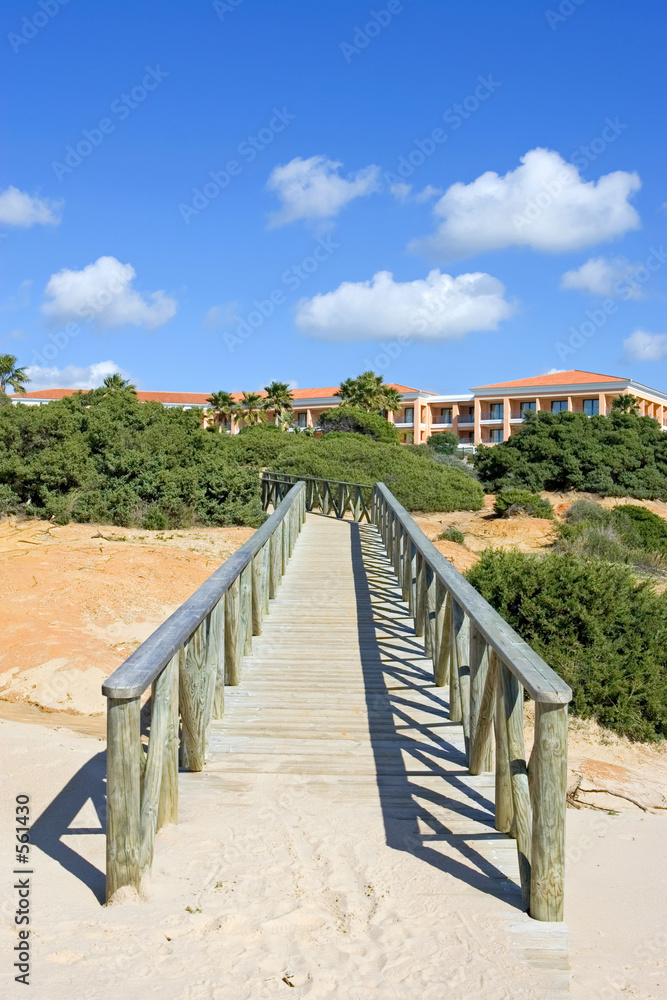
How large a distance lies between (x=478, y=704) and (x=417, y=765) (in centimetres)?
44

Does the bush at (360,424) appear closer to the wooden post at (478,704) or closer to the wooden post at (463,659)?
Answer: the wooden post at (463,659)

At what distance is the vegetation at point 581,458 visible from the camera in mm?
29422

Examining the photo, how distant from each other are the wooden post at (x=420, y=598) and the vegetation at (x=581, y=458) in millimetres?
23436

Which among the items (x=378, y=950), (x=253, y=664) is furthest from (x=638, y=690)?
(x=378, y=950)

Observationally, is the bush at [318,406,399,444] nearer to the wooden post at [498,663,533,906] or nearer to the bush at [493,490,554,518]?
the bush at [493,490,554,518]

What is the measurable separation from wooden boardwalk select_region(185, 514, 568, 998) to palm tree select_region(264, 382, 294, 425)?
4477 cm

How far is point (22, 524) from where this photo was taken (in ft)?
53.0

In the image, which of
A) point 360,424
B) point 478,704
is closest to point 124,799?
point 478,704

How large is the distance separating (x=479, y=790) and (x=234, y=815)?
1164 millimetres

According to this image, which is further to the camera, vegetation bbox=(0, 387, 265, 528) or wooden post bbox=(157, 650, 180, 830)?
vegetation bbox=(0, 387, 265, 528)

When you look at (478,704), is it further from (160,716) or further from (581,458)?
(581,458)

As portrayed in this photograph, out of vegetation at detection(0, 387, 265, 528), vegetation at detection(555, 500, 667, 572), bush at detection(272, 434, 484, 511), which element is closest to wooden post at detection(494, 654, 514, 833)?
vegetation at detection(555, 500, 667, 572)

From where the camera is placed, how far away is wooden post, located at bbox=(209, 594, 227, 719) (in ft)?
14.6

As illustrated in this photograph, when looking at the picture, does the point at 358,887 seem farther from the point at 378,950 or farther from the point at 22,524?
the point at 22,524
